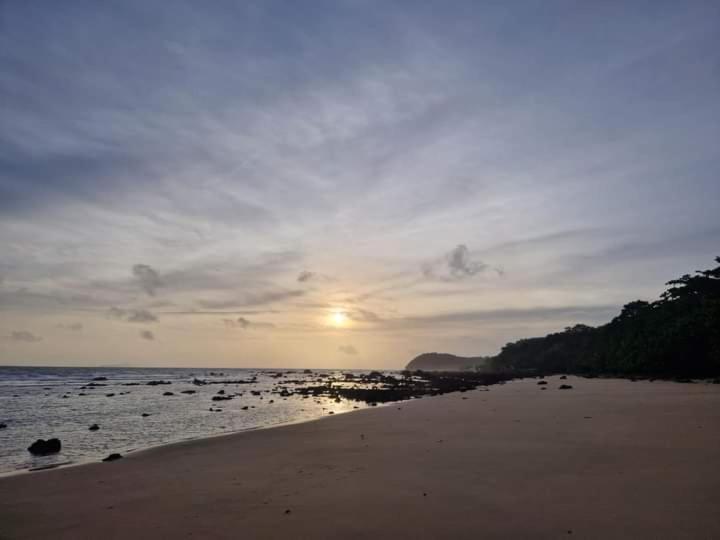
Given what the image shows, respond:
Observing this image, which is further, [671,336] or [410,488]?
[671,336]

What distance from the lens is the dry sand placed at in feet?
28.3

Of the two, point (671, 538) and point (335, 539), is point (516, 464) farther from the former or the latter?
point (335, 539)

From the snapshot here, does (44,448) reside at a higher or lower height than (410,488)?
lower

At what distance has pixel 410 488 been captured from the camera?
1120cm

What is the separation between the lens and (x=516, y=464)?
13062 millimetres

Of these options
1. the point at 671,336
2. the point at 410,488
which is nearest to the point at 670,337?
the point at 671,336

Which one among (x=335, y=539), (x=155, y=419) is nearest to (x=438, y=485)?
(x=335, y=539)

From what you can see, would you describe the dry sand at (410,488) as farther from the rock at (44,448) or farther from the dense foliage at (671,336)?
the dense foliage at (671,336)

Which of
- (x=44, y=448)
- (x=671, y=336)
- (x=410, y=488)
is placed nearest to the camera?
(x=410, y=488)

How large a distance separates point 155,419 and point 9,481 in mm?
20916

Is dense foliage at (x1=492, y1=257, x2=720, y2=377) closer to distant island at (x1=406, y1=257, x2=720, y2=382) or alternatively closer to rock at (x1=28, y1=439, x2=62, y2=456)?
distant island at (x1=406, y1=257, x2=720, y2=382)

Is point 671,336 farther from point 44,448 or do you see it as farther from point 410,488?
point 44,448

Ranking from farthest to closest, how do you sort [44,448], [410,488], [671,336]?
[671,336] → [44,448] → [410,488]

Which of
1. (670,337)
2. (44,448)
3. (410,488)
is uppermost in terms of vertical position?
(670,337)
